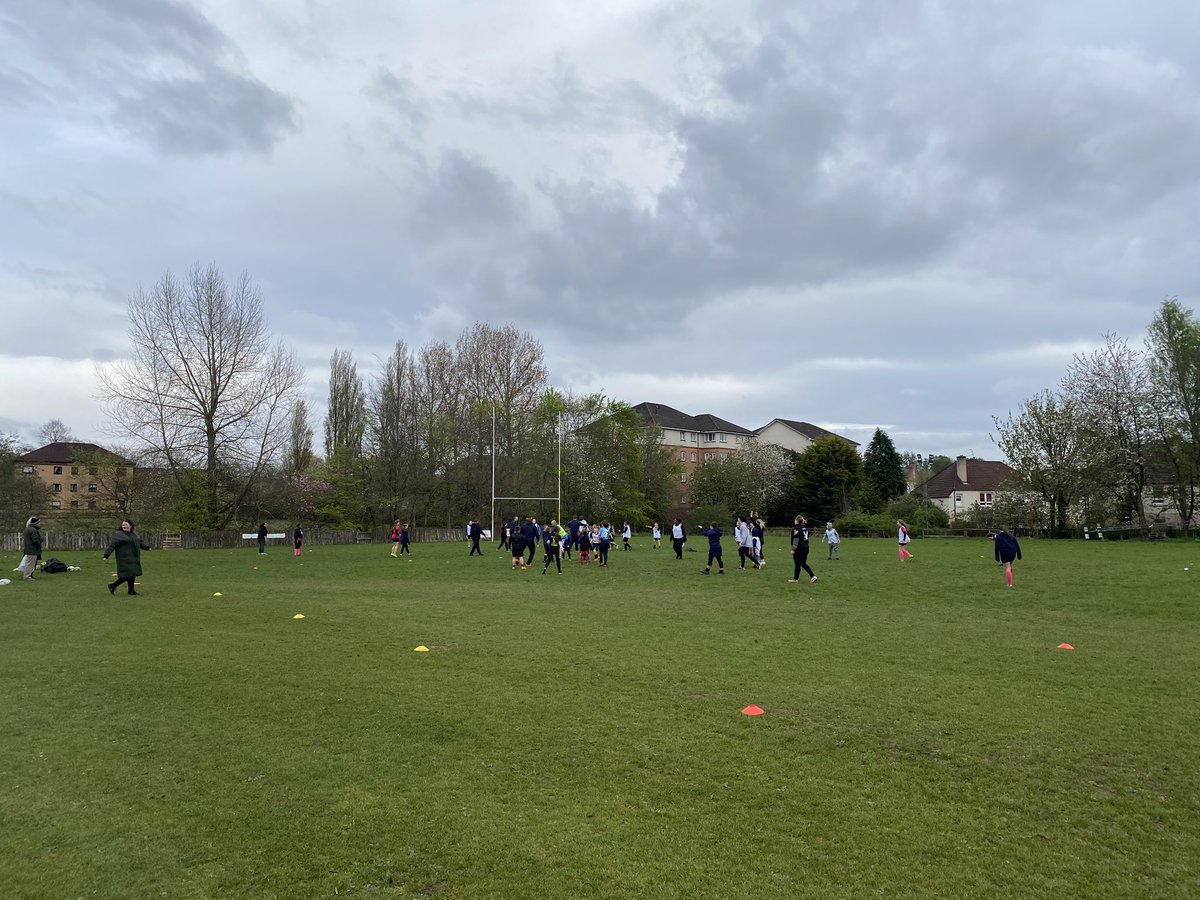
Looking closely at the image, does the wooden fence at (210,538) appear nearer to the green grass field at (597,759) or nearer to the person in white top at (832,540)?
the green grass field at (597,759)

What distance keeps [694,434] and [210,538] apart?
8041cm

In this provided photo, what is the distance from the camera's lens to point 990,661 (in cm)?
A: 981

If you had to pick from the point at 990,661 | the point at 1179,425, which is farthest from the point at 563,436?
the point at 990,661

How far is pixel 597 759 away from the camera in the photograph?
19.6ft

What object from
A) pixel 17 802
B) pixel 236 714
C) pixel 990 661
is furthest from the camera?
pixel 990 661

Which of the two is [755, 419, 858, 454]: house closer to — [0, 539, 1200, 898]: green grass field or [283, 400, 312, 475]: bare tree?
[283, 400, 312, 475]: bare tree

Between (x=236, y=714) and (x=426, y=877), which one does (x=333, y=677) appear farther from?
(x=426, y=877)

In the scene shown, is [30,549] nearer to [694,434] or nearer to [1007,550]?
[1007,550]

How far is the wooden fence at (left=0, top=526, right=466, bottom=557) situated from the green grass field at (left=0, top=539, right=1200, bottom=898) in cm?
2736

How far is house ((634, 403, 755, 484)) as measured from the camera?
110062 mm

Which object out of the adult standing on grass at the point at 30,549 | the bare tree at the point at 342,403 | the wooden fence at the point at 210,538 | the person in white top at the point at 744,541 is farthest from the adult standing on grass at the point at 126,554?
the bare tree at the point at 342,403

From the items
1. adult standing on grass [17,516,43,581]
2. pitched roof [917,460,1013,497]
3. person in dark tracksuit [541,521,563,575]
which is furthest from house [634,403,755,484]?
adult standing on grass [17,516,43,581]

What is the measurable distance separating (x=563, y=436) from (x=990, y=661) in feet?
181

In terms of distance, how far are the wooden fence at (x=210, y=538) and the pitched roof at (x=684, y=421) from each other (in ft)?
196
